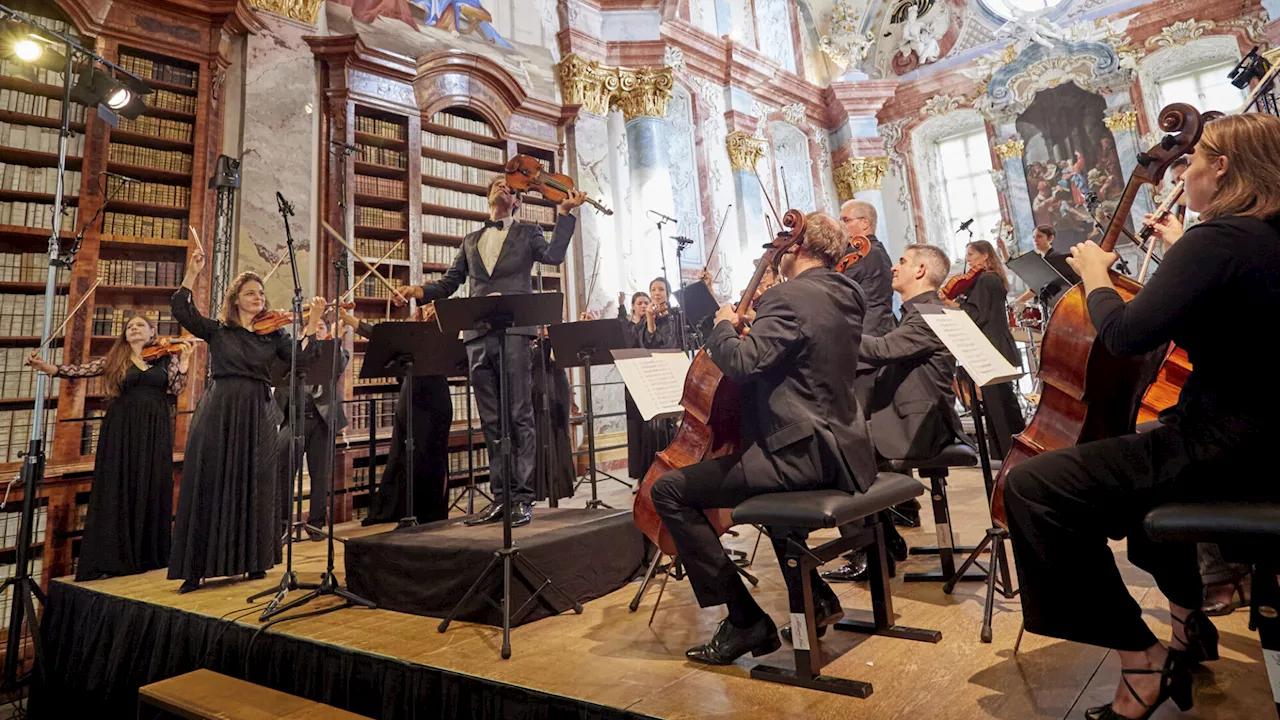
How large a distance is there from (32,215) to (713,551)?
5.80 m

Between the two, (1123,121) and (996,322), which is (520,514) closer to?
(996,322)

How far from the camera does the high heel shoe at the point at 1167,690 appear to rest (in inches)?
57.0

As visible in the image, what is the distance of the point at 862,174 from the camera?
12.7m

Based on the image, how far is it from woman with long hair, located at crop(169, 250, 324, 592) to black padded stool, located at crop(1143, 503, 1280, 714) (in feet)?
11.8

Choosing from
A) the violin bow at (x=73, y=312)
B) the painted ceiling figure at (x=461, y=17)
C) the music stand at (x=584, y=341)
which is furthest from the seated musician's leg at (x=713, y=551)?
the painted ceiling figure at (x=461, y=17)

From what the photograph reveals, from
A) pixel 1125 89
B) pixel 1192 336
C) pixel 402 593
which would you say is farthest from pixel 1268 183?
pixel 1125 89

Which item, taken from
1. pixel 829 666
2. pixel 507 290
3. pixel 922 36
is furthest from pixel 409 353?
pixel 922 36

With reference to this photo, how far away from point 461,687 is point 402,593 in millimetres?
884

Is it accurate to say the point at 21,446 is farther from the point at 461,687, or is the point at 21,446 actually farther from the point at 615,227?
the point at 615,227

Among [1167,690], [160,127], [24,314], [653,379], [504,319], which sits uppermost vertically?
[160,127]

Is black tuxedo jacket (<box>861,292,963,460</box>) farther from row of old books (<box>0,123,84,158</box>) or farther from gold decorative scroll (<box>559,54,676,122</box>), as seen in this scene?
gold decorative scroll (<box>559,54,676,122</box>)

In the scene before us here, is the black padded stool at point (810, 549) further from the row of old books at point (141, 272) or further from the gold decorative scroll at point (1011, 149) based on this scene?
the gold decorative scroll at point (1011, 149)

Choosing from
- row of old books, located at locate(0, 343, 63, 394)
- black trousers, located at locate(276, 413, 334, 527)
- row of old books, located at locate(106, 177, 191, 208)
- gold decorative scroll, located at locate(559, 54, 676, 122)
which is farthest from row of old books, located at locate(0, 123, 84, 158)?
gold decorative scroll, located at locate(559, 54, 676, 122)

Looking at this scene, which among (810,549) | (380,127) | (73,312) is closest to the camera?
(810,549)
